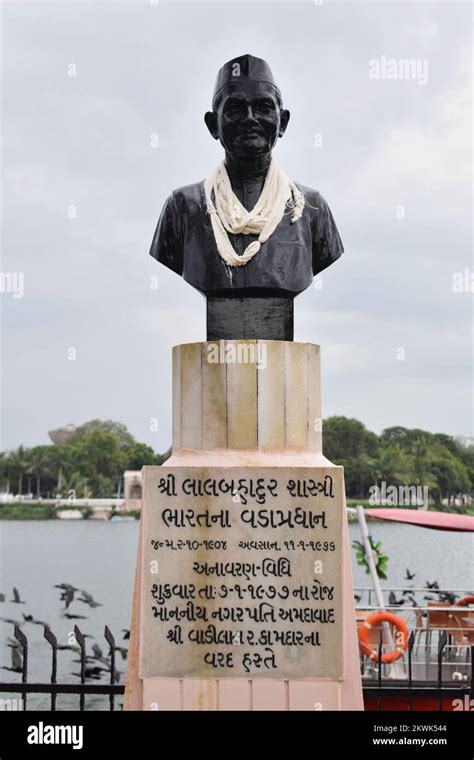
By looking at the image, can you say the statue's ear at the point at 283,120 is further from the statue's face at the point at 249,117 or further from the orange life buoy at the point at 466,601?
the orange life buoy at the point at 466,601

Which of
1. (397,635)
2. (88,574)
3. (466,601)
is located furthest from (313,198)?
(88,574)

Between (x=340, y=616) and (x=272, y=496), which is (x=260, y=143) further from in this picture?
(x=340, y=616)

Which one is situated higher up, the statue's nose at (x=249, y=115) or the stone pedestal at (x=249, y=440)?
the statue's nose at (x=249, y=115)

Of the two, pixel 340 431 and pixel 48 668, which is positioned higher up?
pixel 340 431

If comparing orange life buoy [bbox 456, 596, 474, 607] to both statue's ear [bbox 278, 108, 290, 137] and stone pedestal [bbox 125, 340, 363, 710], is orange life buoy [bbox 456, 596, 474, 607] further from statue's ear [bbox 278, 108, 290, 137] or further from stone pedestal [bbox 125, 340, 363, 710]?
statue's ear [bbox 278, 108, 290, 137]

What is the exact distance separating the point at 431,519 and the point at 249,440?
7883 millimetres

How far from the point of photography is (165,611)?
5707mm

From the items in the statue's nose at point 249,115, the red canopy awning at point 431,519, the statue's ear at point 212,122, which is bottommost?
the red canopy awning at point 431,519

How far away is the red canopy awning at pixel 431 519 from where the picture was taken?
12844mm

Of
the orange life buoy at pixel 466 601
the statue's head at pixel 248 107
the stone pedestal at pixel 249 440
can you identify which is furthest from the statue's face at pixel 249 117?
the orange life buoy at pixel 466 601

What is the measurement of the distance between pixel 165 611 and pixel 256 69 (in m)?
3.55

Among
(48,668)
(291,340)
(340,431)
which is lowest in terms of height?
(48,668)

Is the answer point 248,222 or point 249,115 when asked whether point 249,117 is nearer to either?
point 249,115
